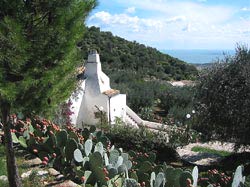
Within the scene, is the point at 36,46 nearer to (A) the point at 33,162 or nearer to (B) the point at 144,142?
(A) the point at 33,162

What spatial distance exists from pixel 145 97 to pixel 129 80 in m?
6.13

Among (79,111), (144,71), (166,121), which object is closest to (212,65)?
(79,111)

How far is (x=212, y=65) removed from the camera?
572 inches

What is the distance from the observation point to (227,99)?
1357 centimetres

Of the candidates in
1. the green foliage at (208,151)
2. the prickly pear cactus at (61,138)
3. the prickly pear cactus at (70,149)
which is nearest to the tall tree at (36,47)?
the prickly pear cactus at (70,149)

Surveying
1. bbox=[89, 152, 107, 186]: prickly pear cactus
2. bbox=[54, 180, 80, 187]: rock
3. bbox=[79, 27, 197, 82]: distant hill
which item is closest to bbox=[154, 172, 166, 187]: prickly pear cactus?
bbox=[89, 152, 107, 186]: prickly pear cactus

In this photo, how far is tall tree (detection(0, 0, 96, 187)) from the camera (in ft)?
15.9

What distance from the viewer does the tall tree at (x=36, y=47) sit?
4836 millimetres

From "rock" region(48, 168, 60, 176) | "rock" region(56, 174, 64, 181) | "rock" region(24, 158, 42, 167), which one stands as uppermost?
"rock" region(24, 158, 42, 167)

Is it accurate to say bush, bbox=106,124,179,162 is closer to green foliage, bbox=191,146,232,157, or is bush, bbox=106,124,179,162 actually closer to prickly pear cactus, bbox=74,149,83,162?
green foliage, bbox=191,146,232,157

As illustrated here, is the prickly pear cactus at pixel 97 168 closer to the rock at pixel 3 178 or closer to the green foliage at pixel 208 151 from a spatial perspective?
the rock at pixel 3 178

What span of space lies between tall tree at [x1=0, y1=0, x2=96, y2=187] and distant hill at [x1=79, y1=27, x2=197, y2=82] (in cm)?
3169

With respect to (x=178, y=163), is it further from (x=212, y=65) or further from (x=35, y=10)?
(x=35, y=10)

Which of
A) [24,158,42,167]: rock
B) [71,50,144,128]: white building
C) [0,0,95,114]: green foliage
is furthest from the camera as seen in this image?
[71,50,144,128]: white building
